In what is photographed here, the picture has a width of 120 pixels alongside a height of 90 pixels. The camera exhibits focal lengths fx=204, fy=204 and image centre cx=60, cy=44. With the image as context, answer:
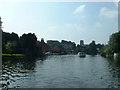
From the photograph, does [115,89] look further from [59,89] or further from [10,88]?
[10,88]

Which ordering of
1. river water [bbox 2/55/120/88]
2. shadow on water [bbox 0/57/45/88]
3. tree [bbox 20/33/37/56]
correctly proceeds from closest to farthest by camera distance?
1. river water [bbox 2/55/120/88]
2. shadow on water [bbox 0/57/45/88]
3. tree [bbox 20/33/37/56]

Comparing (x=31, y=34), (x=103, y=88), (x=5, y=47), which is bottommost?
(x=103, y=88)

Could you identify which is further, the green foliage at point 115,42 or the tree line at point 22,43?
the tree line at point 22,43

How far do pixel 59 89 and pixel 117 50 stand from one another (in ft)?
319

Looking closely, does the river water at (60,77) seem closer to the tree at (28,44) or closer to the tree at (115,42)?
the tree at (115,42)

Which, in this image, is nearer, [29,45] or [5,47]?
[5,47]

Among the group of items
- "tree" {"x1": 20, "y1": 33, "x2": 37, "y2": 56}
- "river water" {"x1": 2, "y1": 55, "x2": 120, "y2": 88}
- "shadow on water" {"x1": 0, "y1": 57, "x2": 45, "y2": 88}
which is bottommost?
"river water" {"x1": 2, "y1": 55, "x2": 120, "y2": 88}

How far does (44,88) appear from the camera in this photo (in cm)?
2298

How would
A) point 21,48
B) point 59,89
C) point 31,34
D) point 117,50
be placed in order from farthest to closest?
point 31,34 < point 21,48 < point 117,50 < point 59,89

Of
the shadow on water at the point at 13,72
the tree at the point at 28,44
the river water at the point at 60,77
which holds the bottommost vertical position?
the river water at the point at 60,77

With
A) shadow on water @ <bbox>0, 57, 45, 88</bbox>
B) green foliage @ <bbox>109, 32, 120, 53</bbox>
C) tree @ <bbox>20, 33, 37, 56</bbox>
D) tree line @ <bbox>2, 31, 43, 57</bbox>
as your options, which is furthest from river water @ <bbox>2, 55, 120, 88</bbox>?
tree @ <bbox>20, 33, 37, 56</bbox>

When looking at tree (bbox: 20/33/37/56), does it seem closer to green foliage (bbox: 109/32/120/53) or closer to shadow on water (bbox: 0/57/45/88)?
green foliage (bbox: 109/32/120/53)

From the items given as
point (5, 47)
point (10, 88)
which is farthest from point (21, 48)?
point (10, 88)

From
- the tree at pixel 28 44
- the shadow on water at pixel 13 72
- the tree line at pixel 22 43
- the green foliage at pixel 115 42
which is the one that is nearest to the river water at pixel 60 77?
the shadow on water at pixel 13 72
